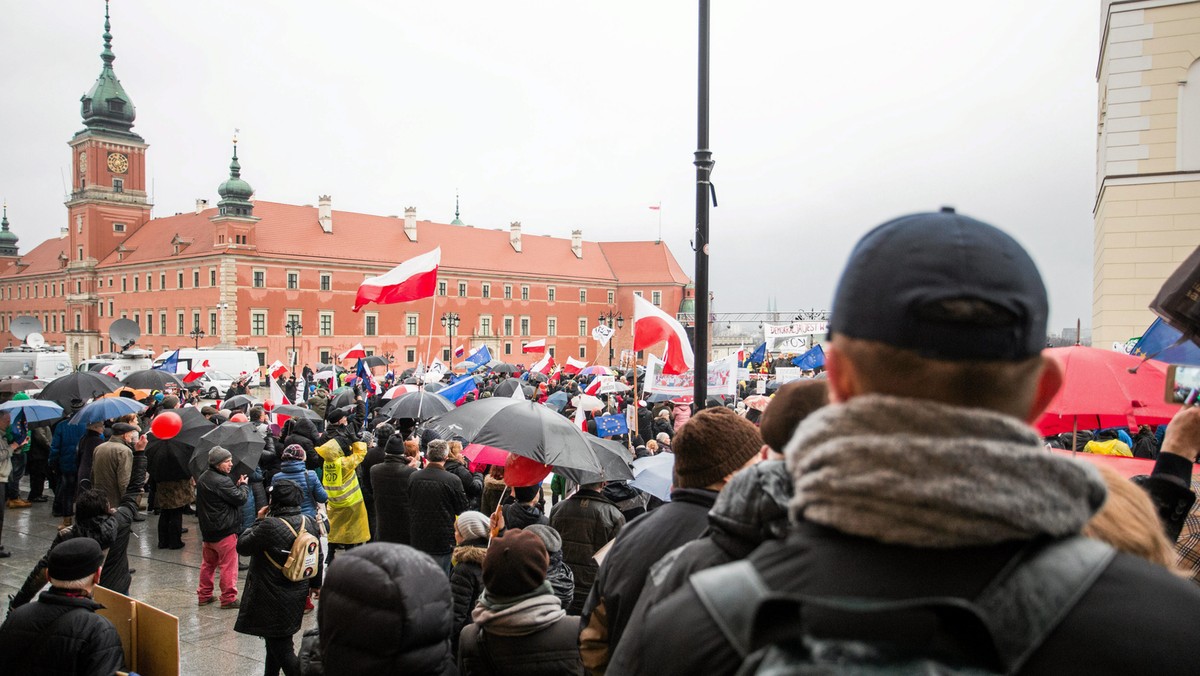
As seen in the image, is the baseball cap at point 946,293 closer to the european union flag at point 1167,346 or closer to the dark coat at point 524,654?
the dark coat at point 524,654

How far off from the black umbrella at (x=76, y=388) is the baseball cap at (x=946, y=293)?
14241 millimetres

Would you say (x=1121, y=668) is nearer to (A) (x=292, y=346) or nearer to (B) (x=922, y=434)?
(B) (x=922, y=434)

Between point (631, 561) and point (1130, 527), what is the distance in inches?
55.4

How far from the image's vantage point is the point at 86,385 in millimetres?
12750

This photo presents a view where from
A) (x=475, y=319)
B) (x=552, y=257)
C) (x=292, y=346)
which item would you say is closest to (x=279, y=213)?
(x=292, y=346)

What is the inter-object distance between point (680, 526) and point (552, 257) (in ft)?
252

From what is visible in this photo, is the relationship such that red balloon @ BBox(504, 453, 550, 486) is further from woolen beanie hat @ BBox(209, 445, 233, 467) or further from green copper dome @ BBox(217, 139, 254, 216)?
green copper dome @ BBox(217, 139, 254, 216)

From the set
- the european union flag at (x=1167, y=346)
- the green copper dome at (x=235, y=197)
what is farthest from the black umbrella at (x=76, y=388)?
the green copper dome at (x=235, y=197)

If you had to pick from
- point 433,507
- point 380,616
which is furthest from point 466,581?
point 433,507

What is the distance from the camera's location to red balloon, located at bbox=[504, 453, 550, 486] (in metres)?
6.07

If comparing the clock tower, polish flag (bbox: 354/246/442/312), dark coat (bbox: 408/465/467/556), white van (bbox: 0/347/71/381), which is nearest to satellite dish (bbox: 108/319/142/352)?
white van (bbox: 0/347/71/381)

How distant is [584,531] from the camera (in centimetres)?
533

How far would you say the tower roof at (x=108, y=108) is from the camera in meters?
71.5

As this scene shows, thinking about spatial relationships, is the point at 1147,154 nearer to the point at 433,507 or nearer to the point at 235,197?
the point at 433,507
